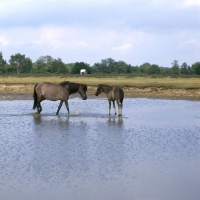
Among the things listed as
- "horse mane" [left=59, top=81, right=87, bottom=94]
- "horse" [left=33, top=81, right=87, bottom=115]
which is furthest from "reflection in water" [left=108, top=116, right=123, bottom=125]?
"horse mane" [left=59, top=81, right=87, bottom=94]

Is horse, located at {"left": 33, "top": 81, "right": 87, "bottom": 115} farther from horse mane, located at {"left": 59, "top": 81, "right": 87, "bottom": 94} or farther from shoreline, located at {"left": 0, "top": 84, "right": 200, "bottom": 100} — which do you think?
shoreline, located at {"left": 0, "top": 84, "right": 200, "bottom": 100}

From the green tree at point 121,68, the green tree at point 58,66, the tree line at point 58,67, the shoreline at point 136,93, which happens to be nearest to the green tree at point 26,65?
the tree line at point 58,67

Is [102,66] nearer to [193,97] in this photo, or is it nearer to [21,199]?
[193,97]

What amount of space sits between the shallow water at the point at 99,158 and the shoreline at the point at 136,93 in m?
11.4

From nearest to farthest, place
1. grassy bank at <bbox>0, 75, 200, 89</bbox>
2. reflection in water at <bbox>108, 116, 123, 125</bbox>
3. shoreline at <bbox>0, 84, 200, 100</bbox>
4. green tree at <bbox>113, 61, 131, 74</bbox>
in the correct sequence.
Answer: reflection in water at <bbox>108, 116, 123, 125</bbox>
shoreline at <bbox>0, 84, 200, 100</bbox>
grassy bank at <bbox>0, 75, 200, 89</bbox>
green tree at <bbox>113, 61, 131, 74</bbox>

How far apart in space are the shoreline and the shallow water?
1139 cm

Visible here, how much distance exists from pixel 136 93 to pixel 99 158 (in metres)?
21.8

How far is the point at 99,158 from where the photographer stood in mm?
10242

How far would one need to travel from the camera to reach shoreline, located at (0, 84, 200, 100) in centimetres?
2978

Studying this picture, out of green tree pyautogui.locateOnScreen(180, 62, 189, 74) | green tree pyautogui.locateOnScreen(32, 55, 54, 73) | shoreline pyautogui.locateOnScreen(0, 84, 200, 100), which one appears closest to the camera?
shoreline pyautogui.locateOnScreen(0, 84, 200, 100)

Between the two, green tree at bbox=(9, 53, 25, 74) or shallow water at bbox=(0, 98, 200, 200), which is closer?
shallow water at bbox=(0, 98, 200, 200)

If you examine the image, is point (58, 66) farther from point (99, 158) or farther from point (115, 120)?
point (99, 158)

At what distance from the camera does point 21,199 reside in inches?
284

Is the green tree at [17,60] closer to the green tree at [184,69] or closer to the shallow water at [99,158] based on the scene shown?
the green tree at [184,69]
